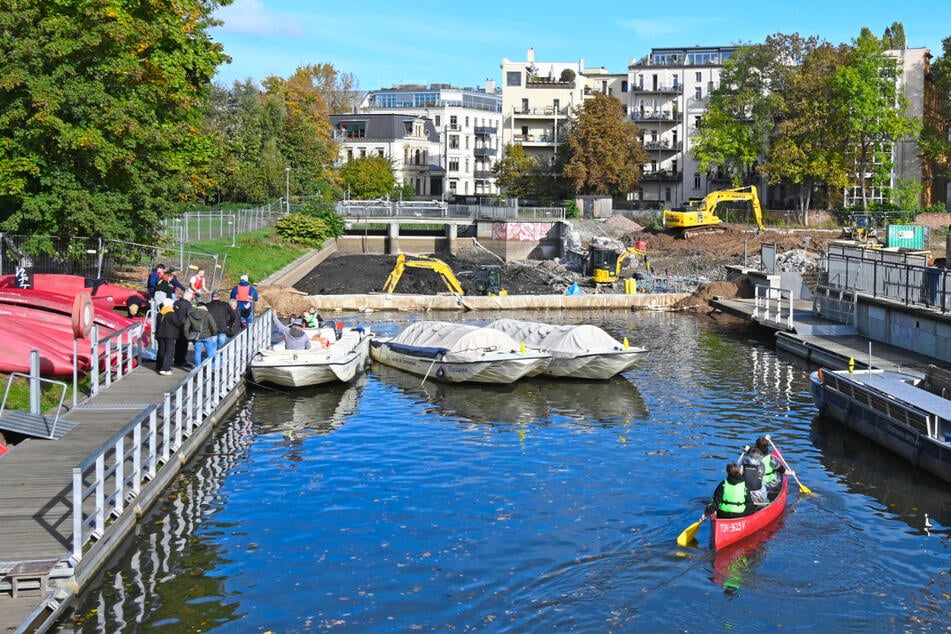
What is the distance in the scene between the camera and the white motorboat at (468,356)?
109 ft

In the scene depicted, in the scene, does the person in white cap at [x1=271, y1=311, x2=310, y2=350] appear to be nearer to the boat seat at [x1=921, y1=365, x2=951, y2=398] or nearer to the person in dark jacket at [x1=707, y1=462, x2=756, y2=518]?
the person in dark jacket at [x1=707, y1=462, x2=756, y2=518]

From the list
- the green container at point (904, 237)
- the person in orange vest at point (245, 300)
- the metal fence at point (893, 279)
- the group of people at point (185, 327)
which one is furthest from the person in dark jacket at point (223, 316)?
the green container at point (904, 237)

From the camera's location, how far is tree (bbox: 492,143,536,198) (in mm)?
101312

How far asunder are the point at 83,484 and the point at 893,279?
102 ft

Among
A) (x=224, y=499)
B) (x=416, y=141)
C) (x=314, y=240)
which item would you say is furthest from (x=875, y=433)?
(x=416, y=141)

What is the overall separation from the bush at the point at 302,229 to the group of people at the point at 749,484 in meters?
57.7

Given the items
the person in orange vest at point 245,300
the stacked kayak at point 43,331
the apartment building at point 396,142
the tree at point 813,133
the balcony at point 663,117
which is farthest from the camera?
the apartment building at point 396,142

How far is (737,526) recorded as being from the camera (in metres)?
18.3

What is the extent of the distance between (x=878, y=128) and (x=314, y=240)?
141 feet

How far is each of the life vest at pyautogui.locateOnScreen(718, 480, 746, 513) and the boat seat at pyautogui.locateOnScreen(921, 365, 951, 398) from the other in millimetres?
9995

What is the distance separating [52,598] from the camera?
14.5 metres

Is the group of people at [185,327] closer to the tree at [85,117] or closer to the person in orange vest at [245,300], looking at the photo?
the person in orange vest at [245,300]

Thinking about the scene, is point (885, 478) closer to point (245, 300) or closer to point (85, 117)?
point (245, 300)

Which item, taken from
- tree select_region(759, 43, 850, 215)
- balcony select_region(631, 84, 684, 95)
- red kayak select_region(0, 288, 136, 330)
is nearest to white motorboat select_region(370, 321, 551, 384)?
red kayak select_region(0, 288, 136, 330)
